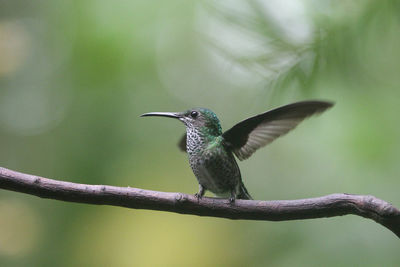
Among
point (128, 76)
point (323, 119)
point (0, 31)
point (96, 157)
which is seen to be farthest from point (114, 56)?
point (323, 119)

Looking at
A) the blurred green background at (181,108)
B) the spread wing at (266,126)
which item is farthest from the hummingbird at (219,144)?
the blurred green background at (181,108)

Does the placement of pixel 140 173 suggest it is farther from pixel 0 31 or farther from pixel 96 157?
pixel 0 31

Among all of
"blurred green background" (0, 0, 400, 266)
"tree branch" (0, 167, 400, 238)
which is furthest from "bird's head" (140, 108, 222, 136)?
"tree branch" (0, 167, 400, 238)

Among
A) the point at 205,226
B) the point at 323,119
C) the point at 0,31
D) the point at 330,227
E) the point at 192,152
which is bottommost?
the point at 205,226

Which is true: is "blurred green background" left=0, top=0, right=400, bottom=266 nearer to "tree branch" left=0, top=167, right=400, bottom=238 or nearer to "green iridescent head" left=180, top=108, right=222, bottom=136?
"green iridescent head" left=180, top=108, right=222, bottom=136

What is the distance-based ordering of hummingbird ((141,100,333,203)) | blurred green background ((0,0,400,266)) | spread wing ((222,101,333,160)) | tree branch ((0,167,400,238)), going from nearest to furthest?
tree branch ((0,167,400,238)) < spread wing ((222,101,333,160)) < hummingbird ((141,100,333,203)) < blurred green background ((0,0,400,266))

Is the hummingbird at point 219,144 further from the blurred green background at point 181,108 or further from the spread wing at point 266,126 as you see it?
the blurred green background at point 181,108

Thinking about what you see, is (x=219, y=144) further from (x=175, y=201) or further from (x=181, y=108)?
(x=181, y=108)
